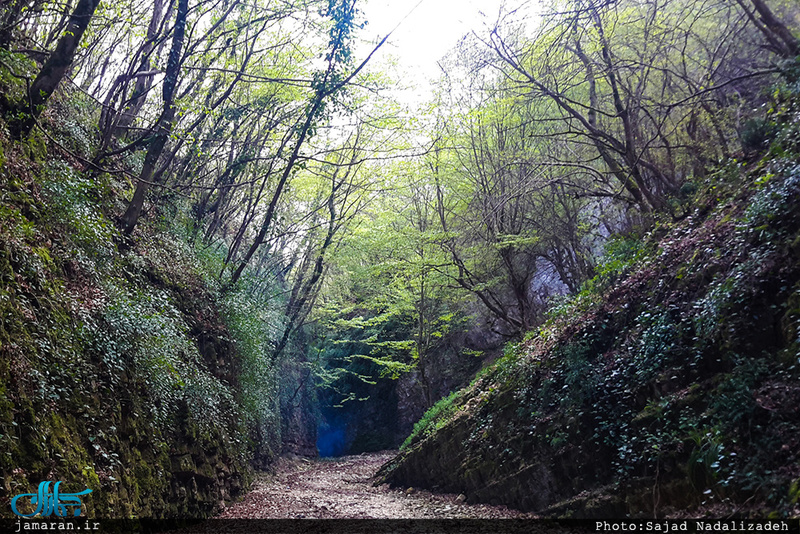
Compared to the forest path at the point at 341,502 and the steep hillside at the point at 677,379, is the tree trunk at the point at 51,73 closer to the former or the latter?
the forest path at the point at 341,502

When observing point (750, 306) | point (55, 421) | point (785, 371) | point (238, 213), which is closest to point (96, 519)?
point (55, 421)

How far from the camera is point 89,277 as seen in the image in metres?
5.20

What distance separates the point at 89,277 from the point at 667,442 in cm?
656

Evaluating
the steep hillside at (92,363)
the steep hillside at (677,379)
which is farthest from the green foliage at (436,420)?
the steep hillside at (92,363)

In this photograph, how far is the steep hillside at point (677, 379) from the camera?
345 centimetres

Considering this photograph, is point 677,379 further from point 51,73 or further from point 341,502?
point 51,73

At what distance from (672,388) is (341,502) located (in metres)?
5.85

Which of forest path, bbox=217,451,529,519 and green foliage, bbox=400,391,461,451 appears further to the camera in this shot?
green foliage, bbox=400,391,461,451

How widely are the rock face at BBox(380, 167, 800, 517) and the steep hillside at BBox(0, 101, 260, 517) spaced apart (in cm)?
437

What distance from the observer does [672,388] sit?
14.4 ft

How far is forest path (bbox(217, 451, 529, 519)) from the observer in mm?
6332

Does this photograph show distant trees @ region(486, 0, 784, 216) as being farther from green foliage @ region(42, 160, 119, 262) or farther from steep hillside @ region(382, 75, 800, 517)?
green foliage @ region(42, 160, 119, 262)

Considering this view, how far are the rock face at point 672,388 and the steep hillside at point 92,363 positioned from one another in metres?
4.37

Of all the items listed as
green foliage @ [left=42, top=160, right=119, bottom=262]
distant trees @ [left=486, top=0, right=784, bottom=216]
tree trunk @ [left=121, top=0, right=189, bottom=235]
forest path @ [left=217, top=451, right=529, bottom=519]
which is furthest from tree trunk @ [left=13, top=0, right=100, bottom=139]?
forest path @ [left=217, top=451, right=529, bottom=519]
